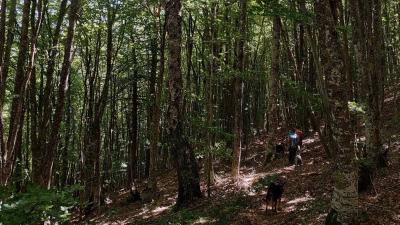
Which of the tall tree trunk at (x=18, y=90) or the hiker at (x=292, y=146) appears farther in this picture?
the hiker at (x=292, y=146)

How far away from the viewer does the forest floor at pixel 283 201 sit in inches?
396

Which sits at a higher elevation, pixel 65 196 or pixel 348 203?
pixel 65 196

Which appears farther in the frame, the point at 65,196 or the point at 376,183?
the point at 376,183

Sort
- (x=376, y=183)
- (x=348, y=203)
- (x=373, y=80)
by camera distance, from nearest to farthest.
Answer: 1. (x=348, y=203)
2. (x=373, y=80)
3. (x=376, y=183)

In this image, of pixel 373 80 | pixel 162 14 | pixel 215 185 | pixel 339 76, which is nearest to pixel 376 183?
pixel 373 80

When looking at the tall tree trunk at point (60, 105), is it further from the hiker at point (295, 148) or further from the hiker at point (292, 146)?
the hiker at point (292, 146)

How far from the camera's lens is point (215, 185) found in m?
16.8

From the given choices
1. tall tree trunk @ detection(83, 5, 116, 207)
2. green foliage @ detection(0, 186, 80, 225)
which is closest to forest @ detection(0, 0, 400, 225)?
A: green foliage @ detection(0, 186, 80, 225)

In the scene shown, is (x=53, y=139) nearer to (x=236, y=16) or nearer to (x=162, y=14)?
(x=236, y=16)

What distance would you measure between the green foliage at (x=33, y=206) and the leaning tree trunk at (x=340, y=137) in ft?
16.6

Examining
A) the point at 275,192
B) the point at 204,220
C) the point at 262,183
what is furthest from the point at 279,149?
the point at 204,220

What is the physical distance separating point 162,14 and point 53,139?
1256cm

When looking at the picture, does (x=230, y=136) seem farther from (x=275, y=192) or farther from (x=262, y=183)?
(x=275, y=192)

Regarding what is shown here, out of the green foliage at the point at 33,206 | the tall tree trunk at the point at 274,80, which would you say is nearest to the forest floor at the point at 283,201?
the tall tree trunk at the point at 274,80
